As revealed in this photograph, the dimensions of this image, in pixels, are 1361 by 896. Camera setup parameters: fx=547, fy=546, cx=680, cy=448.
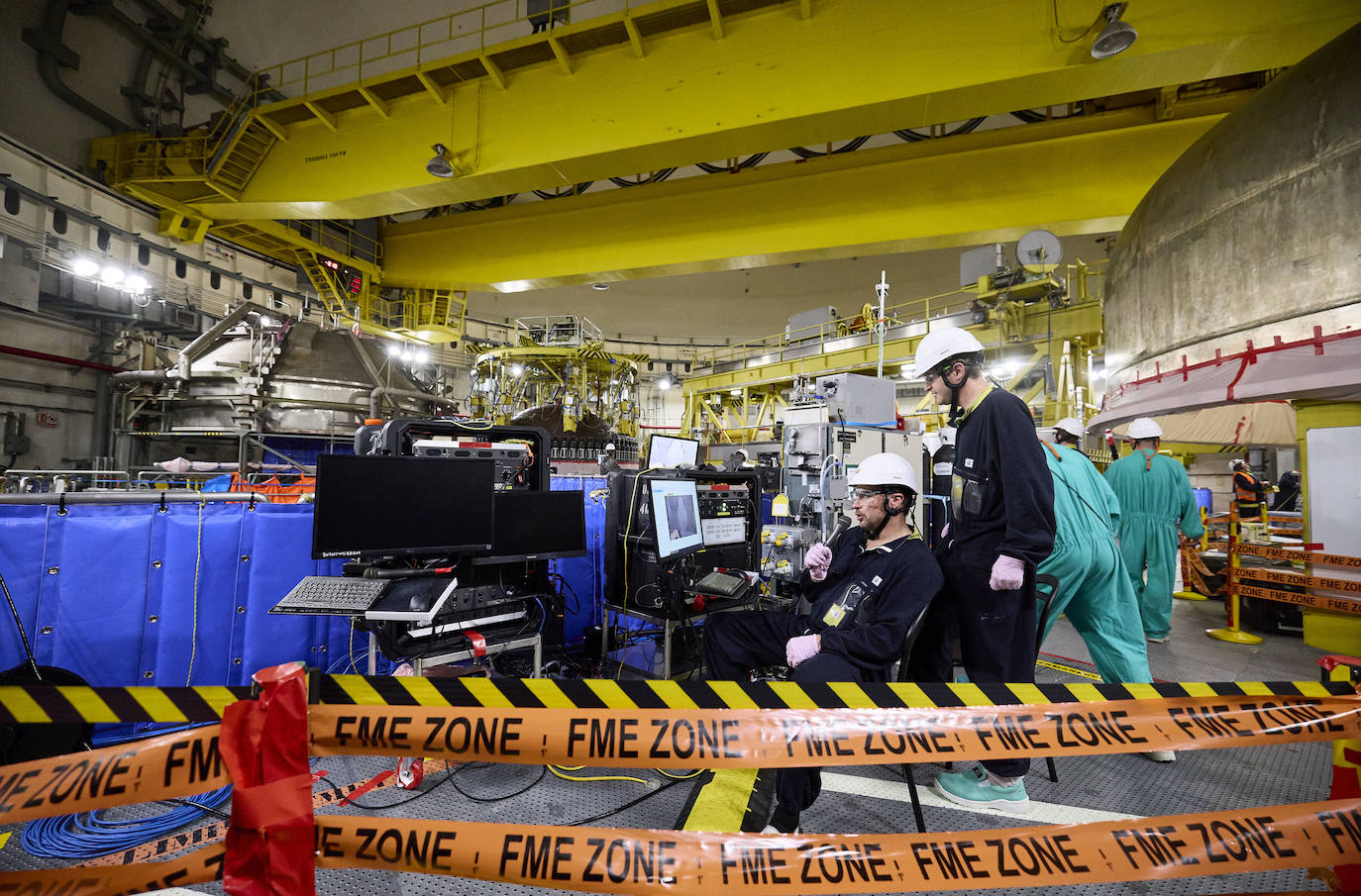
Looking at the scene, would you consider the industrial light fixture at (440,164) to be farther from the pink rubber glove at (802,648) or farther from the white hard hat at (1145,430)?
the white hard hat at (1145,430)

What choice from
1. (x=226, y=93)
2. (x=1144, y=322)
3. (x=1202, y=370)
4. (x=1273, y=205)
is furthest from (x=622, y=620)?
(x=226, y=93)

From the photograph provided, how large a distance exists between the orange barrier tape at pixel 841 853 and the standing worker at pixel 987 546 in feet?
3.18

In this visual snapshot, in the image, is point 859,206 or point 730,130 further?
point 859,206

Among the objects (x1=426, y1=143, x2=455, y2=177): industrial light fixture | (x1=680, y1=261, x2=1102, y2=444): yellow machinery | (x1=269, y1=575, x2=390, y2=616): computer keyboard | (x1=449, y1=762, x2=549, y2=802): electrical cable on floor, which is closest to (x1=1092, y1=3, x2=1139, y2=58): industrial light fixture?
(x1=680, y1=261, x2=1102, y2=444): yellow machinery

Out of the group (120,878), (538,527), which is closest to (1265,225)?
(538,527)

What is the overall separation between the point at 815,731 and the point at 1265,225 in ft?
16.4

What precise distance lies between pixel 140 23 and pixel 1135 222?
15590 millimetres

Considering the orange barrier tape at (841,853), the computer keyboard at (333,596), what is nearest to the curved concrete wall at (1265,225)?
the orange barrier tape at (841,853)

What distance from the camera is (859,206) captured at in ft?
23.9

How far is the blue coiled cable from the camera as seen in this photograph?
2141mm

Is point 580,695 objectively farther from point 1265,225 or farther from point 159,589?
point 1265,225

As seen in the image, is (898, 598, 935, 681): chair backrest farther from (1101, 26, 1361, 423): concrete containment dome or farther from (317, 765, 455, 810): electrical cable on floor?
(1101, 26, 1361, 423): concrete containment dome

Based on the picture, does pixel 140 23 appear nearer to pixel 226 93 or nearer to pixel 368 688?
pixel 226 93

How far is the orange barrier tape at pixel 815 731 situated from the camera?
136cm
